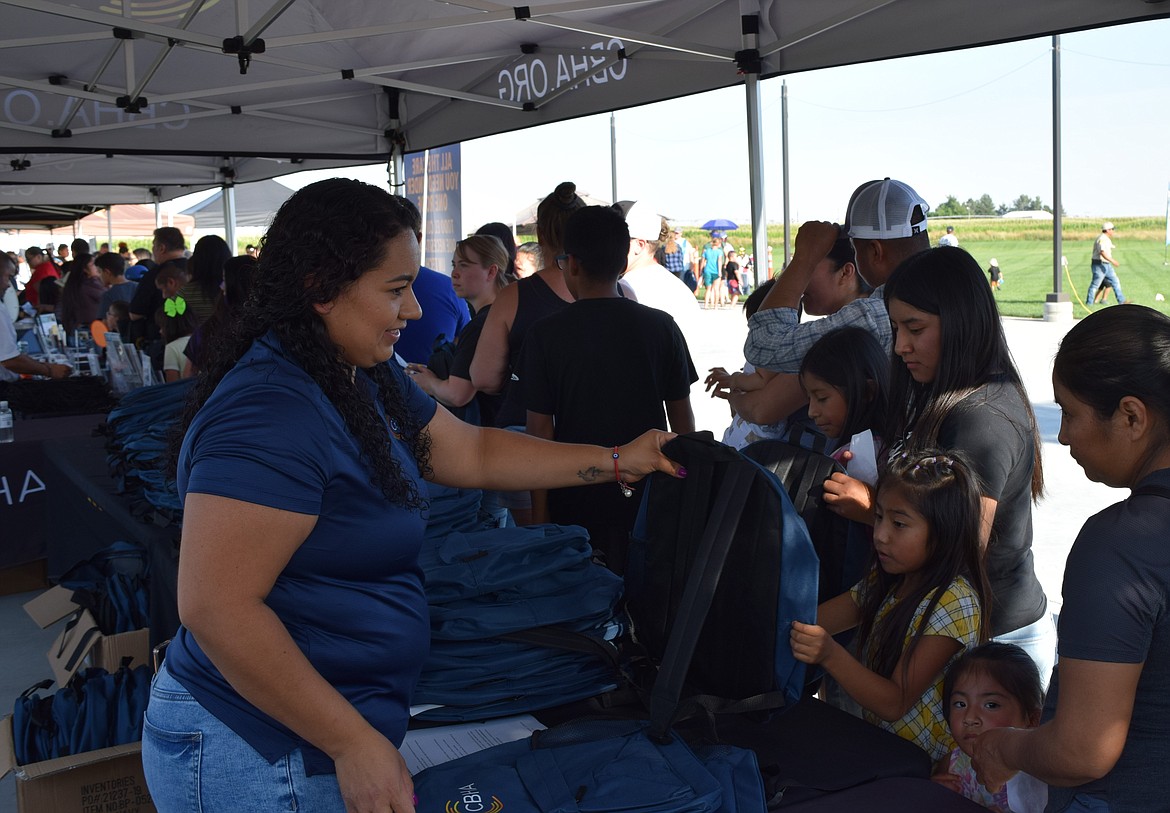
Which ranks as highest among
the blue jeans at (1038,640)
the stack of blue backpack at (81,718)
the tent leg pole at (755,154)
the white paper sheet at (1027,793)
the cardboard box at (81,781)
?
the tent leg pole at (755,154)

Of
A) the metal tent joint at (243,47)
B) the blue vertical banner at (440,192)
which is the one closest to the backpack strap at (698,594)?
the metal tent joint at (243,47)

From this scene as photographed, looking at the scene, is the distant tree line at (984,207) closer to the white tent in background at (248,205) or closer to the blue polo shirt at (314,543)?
the white tent in background at (248,205)

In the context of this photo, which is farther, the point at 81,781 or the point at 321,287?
the point at 81,781

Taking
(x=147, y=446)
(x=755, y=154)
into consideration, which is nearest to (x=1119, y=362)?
(x=147, y=446)

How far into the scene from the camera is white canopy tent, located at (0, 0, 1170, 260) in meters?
3.56

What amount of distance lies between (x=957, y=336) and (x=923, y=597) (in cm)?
49

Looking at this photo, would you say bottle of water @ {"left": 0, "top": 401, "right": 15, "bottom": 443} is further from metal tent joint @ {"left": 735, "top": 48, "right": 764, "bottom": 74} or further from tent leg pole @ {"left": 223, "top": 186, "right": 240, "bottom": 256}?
tent leg pole @ {"left": 223, "top": 186, "right": 240, "bottom": 256}

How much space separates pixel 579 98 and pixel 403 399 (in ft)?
12.8

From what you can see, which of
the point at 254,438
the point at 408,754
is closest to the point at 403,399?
the point at 254,438

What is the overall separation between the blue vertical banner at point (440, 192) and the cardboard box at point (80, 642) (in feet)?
16.1

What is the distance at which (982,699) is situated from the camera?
1.59 m

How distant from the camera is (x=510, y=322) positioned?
10.2ft

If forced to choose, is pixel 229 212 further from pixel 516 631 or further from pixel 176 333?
pixel 516 631

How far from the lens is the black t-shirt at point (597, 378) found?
2.72 m
